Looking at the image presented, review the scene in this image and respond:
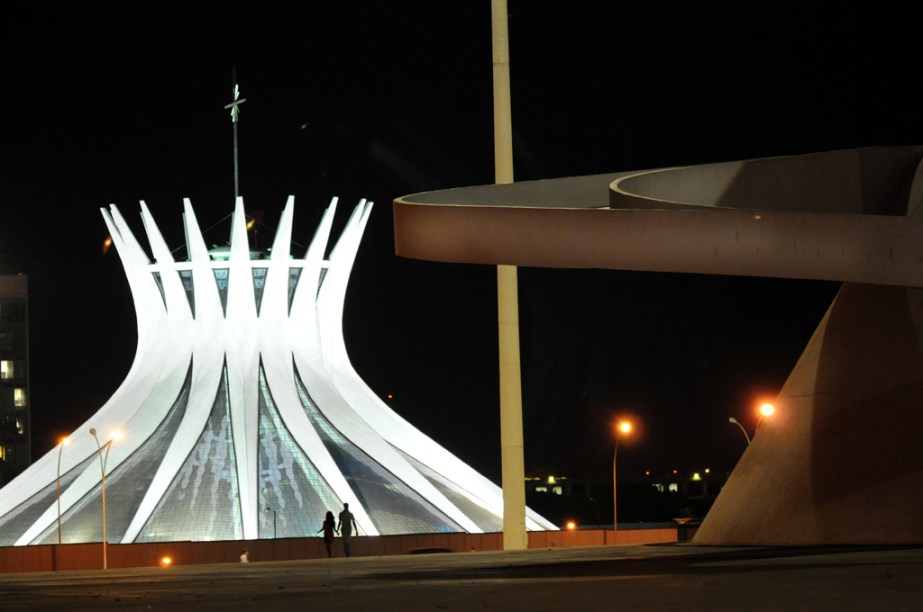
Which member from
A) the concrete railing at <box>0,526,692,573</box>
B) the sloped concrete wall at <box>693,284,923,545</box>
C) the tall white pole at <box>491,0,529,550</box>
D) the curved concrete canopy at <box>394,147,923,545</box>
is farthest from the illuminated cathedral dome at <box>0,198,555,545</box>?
the sloped concrete wall at <box>693,284,923,545</box>

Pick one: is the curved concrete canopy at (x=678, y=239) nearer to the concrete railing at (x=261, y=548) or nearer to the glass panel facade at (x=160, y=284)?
the concrete railing at (x=261, y=548)

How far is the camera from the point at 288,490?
33.5 metres

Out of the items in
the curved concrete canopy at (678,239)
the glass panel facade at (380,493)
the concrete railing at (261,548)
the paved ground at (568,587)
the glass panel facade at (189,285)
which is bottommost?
the concrete railing at (261,548)

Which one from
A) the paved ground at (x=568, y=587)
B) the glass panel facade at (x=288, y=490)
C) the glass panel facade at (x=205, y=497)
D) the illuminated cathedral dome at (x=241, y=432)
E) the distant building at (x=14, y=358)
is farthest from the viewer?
the distant building at (x=14, y=358)

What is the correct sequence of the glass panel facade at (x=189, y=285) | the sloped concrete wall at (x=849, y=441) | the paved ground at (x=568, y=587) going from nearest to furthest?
the paved ground at (x=568, y=587)
the sloped concrete wall at (x=849, y=441)
the glass panel facade at (x=189, y=285)

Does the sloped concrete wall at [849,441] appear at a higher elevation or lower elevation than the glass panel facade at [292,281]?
lower

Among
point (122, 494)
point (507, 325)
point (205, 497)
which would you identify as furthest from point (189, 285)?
point (507, 325)

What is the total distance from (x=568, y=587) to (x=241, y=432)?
27.1 m

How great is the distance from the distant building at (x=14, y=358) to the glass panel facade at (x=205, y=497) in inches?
2754

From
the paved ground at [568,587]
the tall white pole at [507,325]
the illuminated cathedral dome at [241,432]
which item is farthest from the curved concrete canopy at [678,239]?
the illuminated cathedral dome at [241,432]

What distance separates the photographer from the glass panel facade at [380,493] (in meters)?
32.6

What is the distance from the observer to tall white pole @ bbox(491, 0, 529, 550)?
16.2 meters

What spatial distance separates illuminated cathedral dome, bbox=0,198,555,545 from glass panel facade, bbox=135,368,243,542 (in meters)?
0.04

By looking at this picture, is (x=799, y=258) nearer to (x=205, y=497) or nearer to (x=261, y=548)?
(x=261, y=548)
